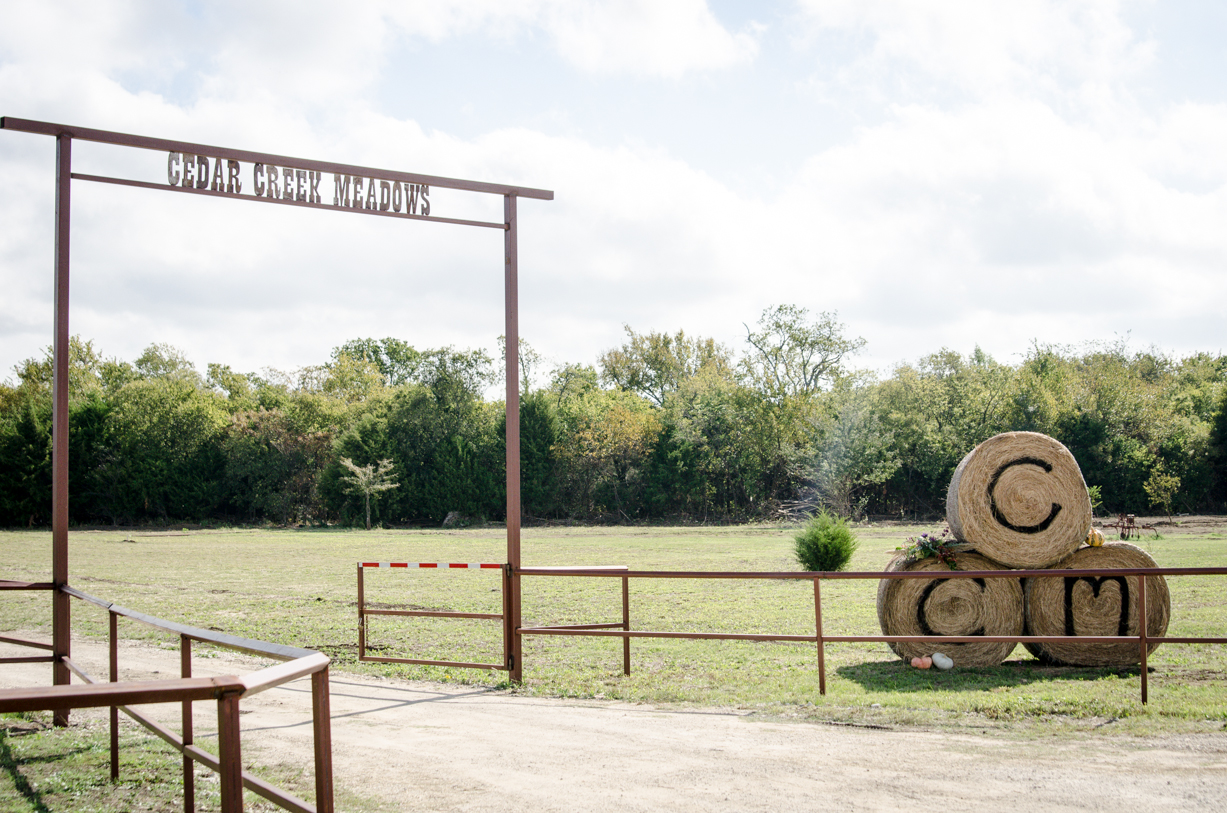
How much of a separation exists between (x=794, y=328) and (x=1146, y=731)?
45.0m

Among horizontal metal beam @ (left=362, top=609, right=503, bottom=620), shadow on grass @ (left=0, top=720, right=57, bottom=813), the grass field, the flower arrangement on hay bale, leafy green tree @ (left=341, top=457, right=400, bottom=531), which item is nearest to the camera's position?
shadow on grass @ (left=0, top=720, right=57, bottom=813)

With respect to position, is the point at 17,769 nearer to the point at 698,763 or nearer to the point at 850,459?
the point at 698,763

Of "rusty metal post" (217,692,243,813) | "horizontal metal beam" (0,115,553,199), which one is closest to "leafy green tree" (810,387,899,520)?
"horizontal metal beam" (0,115,553,199)

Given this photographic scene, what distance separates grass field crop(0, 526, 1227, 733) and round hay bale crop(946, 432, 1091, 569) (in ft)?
3.71

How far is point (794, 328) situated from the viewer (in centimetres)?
4962

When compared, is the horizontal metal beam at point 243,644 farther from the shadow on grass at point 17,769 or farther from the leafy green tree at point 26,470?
the leafy green tree at point 26,470

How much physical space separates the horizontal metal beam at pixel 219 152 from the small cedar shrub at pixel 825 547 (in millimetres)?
10289

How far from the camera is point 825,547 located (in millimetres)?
16125

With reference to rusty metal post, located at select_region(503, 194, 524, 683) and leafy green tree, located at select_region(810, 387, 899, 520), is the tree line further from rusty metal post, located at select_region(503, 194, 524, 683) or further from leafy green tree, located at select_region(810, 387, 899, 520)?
rusty metal post, located at select_region(503, 194, 524, 683)

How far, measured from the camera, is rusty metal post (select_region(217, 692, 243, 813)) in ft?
8.13

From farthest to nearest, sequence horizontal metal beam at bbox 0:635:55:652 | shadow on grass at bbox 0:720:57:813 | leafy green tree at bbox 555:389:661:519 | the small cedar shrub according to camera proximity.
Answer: leafy green tree at bbox 555:389:661:519 < the small cedar shrub < horizontal metal beam at bbox 0:635:55:652 < shadow on grass at bbox 0:720:57:813

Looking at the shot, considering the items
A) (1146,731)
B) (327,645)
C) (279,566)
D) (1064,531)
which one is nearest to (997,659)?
(1064,531)

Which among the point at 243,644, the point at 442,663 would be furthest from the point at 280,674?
A: the point at 442,663

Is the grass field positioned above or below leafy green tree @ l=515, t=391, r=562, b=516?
below
